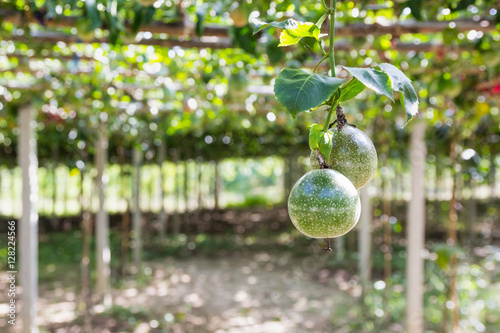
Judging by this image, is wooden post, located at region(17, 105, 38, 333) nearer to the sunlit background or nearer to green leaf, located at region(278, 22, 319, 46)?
the sunlit background

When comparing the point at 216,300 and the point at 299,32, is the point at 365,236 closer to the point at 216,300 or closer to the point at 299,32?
the point at 216,300

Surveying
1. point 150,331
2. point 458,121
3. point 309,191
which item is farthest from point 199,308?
point 309,191

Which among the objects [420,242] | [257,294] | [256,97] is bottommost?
[257,294]

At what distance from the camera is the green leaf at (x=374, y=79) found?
0.61 metres

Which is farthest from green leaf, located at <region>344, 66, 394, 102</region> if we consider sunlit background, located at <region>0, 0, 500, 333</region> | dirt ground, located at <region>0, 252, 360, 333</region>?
dirt ground, located at <region>0, 252, 360, 333</region>

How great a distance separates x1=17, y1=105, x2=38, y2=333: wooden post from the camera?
12.7 feet

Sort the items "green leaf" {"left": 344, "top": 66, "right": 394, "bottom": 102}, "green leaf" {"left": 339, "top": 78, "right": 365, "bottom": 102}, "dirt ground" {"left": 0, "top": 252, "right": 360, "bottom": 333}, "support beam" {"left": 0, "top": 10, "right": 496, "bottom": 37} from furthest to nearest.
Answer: "dirt ground" {"left": 0, "top": 252, "right": 360, "bottom": 333}
"support beam" {"left": 0, "top": 10, "right": 496, "bottom": 37}
"green leaf" {"left": 339, "top": 78, "right": 365, "bottom": 102}
"green leaf" {"left": 344, "top": 66, "right": 394, "bottom": 102}

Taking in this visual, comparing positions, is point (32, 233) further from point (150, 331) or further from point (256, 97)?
point (256, 97)

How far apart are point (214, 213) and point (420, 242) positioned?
418 inches

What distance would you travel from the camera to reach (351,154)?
31.7 inches

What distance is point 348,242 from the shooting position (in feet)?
29.1

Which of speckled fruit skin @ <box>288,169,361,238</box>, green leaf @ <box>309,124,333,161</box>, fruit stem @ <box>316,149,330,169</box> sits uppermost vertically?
green leaf @ <box>309,124,333,161</box>

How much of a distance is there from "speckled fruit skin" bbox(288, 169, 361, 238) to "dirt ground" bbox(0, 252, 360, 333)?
4477 millimetres

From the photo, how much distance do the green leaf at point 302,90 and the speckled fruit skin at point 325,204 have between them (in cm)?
17
